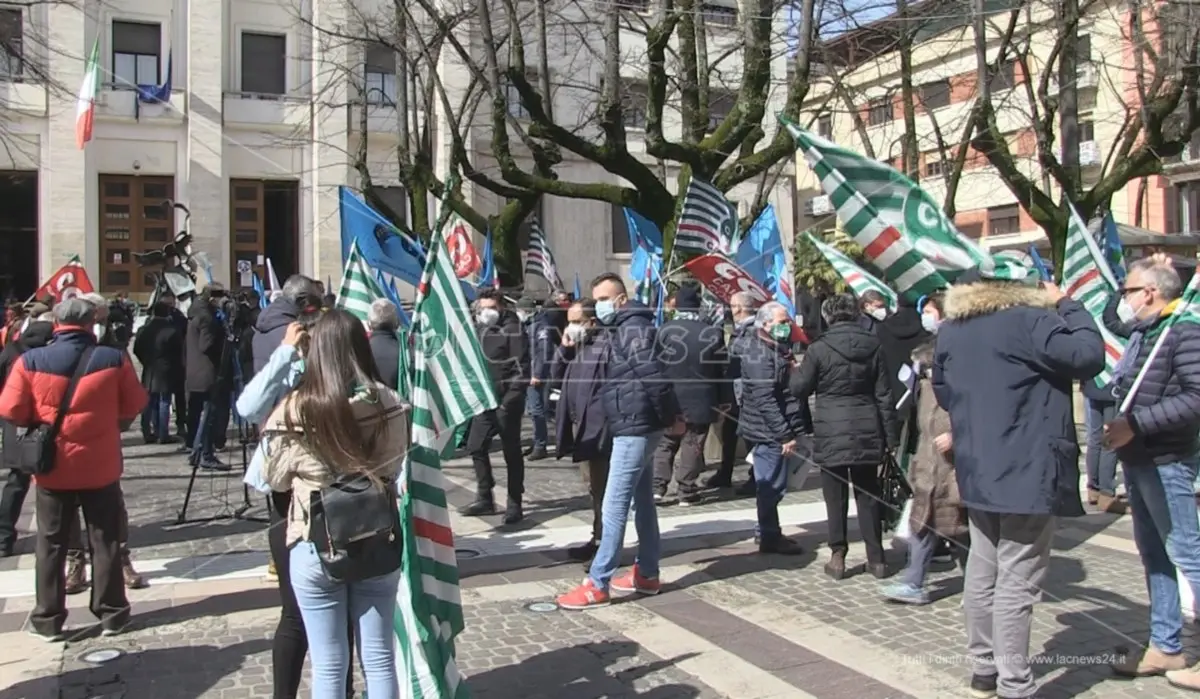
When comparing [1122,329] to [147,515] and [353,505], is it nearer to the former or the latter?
[353,505]

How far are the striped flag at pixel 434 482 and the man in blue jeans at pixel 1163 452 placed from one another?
292 centimetres

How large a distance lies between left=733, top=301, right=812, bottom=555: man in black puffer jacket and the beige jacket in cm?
408

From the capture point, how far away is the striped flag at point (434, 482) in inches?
164

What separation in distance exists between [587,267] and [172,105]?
454 inches

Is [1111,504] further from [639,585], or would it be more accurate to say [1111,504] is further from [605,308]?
[605,308]

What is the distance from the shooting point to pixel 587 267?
29.9 m

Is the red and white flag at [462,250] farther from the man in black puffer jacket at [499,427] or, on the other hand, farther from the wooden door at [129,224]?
the wooden door at [129,224]

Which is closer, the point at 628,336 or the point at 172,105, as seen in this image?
the point at 628,336

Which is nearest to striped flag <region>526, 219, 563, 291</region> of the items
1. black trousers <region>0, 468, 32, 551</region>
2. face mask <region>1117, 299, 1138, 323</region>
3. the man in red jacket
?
black trousers <region>0, 468, 32, 551</region>

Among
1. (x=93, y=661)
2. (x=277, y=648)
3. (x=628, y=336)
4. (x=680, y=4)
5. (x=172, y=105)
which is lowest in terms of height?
(x=93, y=661)

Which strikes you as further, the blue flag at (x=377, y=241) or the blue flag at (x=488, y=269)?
the blue flag at (x=488, y=269)

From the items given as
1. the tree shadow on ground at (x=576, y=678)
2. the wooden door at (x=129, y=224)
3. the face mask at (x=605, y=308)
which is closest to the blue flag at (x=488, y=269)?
the face mask at (x=605, y=308)

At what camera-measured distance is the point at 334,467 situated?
3617mm

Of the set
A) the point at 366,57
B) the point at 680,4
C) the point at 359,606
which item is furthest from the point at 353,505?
the point at 366,57
